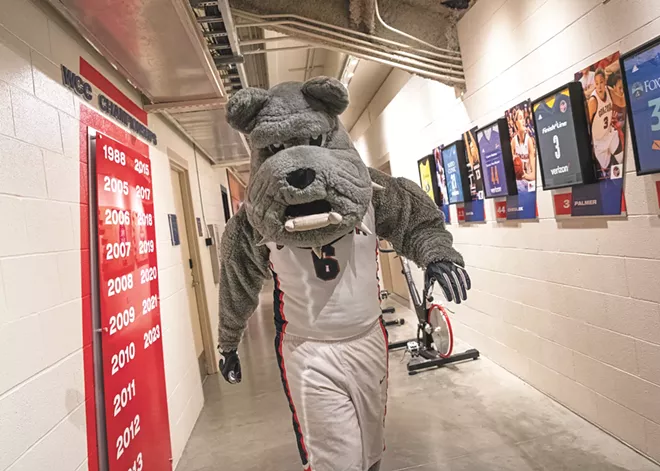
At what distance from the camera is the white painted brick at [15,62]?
139 cm

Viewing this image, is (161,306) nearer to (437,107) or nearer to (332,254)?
(332,254)

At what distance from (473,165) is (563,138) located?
1121 mm

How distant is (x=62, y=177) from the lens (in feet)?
5.37

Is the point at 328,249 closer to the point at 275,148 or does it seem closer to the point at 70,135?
the point at 275,148

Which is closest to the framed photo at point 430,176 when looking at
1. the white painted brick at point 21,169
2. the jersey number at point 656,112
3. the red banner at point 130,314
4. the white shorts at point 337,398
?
the jersey number at point 656,112

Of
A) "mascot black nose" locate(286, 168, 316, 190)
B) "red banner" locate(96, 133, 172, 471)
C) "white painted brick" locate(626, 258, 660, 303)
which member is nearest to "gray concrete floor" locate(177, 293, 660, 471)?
"red banner" locate(96, 133, 172, 471)

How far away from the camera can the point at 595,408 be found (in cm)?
241

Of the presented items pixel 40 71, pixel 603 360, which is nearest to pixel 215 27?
pixel 40 71

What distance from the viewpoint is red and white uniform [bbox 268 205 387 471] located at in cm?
141

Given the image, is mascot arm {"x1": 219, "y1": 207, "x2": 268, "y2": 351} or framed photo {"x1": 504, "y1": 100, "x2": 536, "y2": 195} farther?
framed photo {"x1": 504, "y1": 100, "x2": 536, "y2": 195}

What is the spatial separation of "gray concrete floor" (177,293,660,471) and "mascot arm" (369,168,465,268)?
1384 mm

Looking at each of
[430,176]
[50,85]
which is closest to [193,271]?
[430,176]

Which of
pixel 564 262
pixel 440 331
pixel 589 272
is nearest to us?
pixel 589 272

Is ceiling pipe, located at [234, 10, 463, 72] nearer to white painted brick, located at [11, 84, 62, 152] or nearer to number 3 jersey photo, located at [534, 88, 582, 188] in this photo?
number 3 jersey photo, located at [534, 88, 582, 188]
